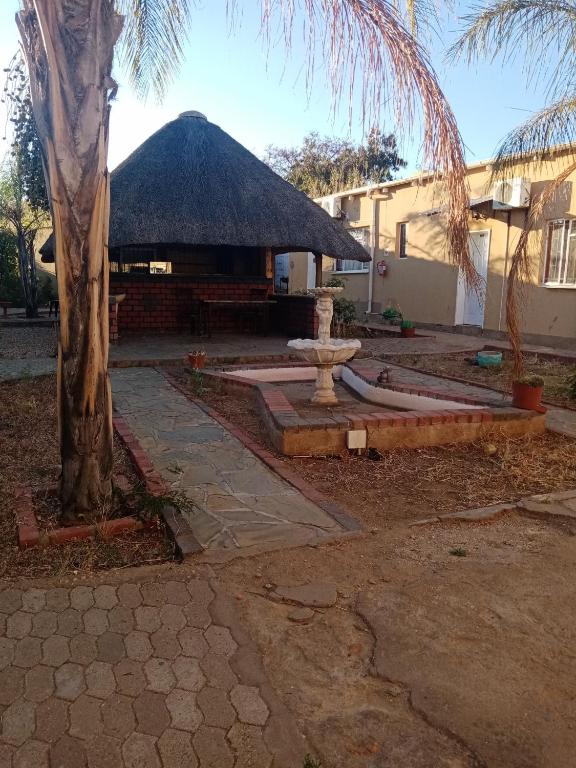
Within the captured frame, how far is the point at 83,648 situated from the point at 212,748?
2.41 ft

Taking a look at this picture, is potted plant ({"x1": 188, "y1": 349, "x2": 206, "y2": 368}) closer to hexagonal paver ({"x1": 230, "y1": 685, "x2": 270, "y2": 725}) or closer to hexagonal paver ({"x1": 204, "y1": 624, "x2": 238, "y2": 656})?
hexagonal paver ({"x1": 204, "y1": 624, "x2": 238, "y2": 656})

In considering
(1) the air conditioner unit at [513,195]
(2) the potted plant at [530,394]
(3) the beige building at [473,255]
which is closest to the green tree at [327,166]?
(3) the beige building at [473,255]

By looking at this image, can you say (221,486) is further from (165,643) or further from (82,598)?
(165,643)

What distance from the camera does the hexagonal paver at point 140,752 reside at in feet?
5.71

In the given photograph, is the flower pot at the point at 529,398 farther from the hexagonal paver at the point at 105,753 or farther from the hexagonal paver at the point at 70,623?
the hexagonal paver at the point at 105,753

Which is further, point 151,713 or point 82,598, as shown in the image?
point 82,598

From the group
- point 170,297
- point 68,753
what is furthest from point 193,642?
point 170,297

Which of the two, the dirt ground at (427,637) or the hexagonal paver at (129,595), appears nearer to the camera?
the dirt ground at (427,637)

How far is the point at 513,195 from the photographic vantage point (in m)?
12.1

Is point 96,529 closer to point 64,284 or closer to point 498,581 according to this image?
point 64,284

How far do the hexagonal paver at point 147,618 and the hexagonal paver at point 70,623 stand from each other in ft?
0.75

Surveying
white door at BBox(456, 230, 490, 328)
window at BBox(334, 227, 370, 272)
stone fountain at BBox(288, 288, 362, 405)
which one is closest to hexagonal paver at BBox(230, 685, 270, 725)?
stone fountain at BBox(288, 288, 362, 405)

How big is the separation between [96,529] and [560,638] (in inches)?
90.6

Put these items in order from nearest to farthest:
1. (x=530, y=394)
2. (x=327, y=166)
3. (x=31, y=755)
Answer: (x=31, y=755)
(x=530, y=394)
(x=327, y=166)
